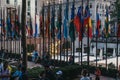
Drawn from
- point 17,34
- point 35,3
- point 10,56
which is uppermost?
point 35,3

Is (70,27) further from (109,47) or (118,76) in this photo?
(109,47)

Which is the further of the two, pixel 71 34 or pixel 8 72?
pixel 71 34

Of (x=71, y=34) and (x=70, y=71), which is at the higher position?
(x=71, y=34)

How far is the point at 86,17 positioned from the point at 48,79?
14732 mm

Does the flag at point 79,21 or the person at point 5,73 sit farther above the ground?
the flag at point 79,21

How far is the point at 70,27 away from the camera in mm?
29797

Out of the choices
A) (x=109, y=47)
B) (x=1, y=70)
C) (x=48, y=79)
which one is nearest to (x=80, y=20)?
(x=1, y=70)

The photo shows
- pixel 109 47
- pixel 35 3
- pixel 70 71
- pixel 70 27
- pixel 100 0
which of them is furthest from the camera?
pixel 100 0

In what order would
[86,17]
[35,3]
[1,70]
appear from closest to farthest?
[1,70] < [86,17] < [35,3]

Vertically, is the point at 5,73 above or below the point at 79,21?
below

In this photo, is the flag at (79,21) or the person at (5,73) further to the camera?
the flag at (79,21)

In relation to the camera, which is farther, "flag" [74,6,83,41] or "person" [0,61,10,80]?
"flag" [74,6,83,41]

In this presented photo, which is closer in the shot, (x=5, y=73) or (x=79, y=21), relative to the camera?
(x=5, y=73)

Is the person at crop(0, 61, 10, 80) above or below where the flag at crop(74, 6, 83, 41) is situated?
below
